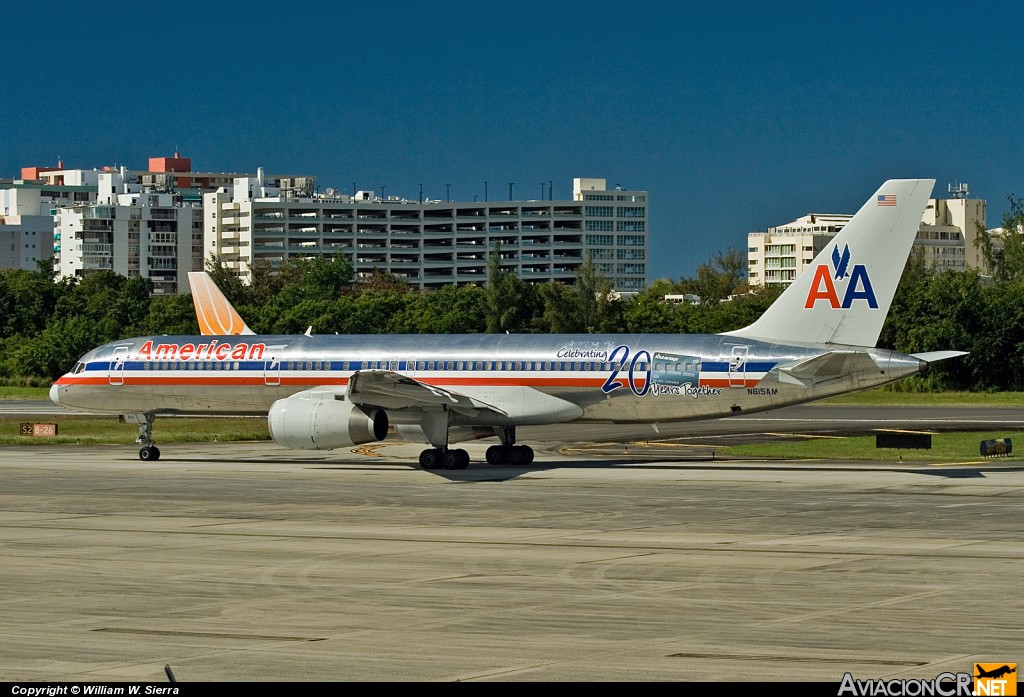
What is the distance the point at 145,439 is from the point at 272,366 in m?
5.68

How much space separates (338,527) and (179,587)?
805cm

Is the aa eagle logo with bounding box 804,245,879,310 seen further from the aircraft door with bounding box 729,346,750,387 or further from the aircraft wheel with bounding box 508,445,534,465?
the aircraft wheel with bounding box 508,445,534,465

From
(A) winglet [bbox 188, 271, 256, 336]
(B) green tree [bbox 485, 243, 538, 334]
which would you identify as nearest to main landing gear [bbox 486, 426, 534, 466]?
(A) winglet [bbox 188, 271, 256, 336]

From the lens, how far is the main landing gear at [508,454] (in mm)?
45312

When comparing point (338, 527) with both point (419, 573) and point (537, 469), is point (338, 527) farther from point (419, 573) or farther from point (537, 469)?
point (537, 469)

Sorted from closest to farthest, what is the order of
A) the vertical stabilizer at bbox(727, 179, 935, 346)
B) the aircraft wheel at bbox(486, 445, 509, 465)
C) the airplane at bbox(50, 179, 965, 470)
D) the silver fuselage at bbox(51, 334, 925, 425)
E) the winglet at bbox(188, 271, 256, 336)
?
1. the vertical stabilizer at bbox(727, 179, 935, 346)
2. the airplane at bbox(50, 179, 965, 470)
3. the silver fuselage at bbox(51, 334, 925, 425)
4. the aircraft wheel at bbox(486, 445, 509, 465)
5. the winglet at bbox(188, 271, 256, 336)

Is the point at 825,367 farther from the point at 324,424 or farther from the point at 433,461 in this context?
the point at 324,424

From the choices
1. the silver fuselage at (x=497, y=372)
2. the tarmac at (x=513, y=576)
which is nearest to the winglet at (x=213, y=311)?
the silver fuselage at (x=497, y=372)

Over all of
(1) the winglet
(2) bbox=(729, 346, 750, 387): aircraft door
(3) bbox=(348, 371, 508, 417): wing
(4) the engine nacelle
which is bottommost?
(4) the engine nacelle

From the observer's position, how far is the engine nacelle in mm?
41188

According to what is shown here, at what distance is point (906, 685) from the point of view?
13.7 m

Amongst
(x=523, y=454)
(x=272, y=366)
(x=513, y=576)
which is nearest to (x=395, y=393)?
(x=523, y=454)

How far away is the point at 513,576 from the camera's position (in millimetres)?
22031

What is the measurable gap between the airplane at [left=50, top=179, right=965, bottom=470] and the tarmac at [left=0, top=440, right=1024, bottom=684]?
2.59m
